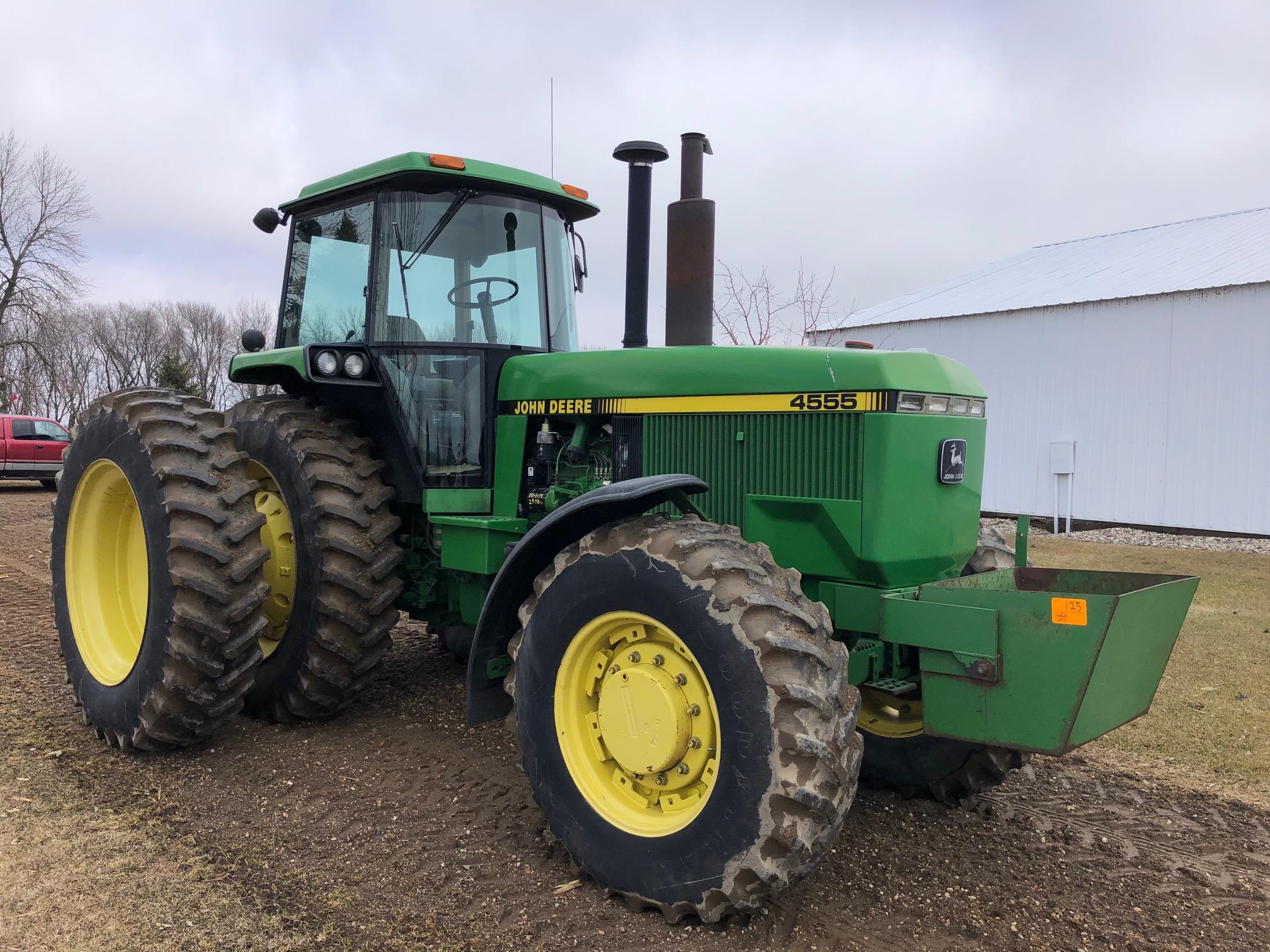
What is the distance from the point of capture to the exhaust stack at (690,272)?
5.08 meters

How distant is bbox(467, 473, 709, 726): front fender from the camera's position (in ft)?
10.7

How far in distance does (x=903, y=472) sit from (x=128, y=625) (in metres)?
4.01

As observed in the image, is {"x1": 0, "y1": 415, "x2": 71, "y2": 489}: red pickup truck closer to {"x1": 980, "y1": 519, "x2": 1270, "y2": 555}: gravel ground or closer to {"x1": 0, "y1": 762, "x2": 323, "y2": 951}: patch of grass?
{"x1": 980, "y1": 519, "x2": 1270, "y2": 555}: gravel ground

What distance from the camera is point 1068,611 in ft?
9.21

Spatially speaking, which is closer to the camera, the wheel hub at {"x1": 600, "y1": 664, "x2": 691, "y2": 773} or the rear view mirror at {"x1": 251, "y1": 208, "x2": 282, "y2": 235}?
the wheel hub at {"x1": 600, "y1": 664, "x2": 691, "y2": 773}

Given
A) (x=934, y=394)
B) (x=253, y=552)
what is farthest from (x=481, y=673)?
(x=934, y=394)

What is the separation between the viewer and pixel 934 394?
363 centimetres

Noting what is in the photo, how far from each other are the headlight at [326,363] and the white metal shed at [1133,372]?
1382cm

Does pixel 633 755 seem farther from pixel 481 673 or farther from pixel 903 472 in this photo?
pixel 903 472

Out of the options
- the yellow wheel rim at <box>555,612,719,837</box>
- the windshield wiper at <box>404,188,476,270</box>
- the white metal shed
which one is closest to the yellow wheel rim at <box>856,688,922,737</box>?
the yellow wheel rim at <box>555,612,719,837</box>

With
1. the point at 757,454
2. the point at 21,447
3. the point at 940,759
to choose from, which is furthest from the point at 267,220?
the point at 21,447

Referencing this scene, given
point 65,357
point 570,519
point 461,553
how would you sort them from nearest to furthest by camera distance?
point 570,519 < point 461,553 < point 65,357

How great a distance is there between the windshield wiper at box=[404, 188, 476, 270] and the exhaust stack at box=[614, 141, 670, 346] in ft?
2.55

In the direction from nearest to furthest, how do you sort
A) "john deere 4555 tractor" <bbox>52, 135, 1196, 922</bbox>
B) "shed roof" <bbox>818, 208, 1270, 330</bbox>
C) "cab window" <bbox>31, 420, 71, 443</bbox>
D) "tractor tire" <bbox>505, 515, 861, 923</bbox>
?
"tractor tire" <bbox>505, 515, 861, 923</bbox>
"john deere 4555 tractor" <bbox>52, 135, 1196, 922</bbox>
"shed roof" <bbox>818, 208, 1270, 330</bbox>
"cab window" <bbox>31, 420, 71, 443</bbox>
